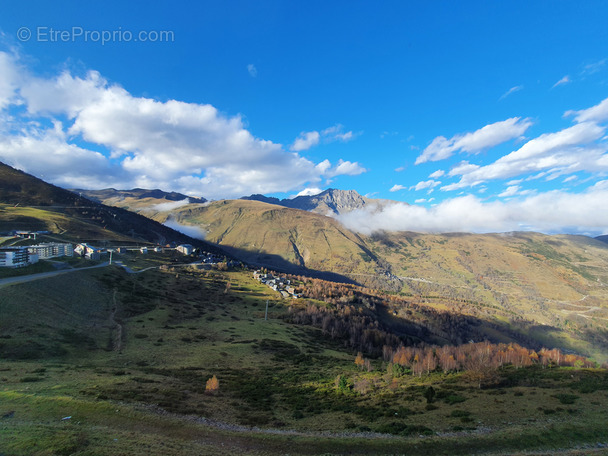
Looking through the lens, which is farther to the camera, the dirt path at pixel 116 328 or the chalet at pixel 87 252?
the chalet at pixel 87 252

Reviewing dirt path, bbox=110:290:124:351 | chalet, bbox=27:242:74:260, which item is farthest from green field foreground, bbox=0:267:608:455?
chalet, bbox=27:242:74:260

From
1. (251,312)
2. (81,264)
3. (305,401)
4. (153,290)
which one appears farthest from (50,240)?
(305,401)

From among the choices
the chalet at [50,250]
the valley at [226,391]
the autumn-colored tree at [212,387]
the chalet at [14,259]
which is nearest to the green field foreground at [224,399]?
the valley at [226,391]

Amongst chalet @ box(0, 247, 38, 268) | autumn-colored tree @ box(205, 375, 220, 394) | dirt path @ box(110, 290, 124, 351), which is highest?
chalet @ box(0, 247, 38, 268)

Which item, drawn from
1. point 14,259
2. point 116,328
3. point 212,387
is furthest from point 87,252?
point 212,387

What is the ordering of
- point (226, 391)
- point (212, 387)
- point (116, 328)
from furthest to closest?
1. point (116, 328)
2. point (226, 391)
3. point (212, 387)

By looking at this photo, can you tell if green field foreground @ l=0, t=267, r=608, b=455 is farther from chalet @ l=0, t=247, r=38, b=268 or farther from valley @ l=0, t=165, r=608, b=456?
chalet @ l=0, t=247, r=38, b=268

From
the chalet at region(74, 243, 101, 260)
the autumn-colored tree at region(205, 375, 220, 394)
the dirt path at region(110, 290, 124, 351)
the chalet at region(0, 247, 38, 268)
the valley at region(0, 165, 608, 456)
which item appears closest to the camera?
the valley at region(0, 165, 608, 456)

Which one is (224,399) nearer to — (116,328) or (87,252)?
(116,328)

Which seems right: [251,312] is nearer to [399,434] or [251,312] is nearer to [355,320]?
[355,320]

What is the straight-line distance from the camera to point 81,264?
121 m

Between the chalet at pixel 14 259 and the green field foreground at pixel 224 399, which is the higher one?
the chalet at pixel 14 259

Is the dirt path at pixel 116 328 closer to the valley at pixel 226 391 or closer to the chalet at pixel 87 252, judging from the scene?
the valley at pixel 226 391

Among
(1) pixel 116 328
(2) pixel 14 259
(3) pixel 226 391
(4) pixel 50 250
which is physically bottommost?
(1) pixel 116 328
